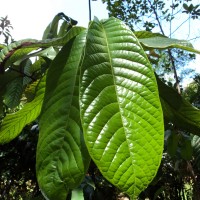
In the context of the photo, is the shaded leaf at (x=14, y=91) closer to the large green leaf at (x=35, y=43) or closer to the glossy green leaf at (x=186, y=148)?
the large green leaf at (x=35, y=43)

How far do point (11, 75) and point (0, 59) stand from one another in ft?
0.70

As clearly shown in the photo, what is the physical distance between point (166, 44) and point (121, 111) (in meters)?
0.15

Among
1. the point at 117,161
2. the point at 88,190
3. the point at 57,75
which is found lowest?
the point at 88,190

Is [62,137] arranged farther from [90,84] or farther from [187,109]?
[187,109]

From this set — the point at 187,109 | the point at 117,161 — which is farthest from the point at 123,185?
the point at 187,109

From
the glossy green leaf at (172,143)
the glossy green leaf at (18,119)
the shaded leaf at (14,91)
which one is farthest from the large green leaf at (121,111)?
the glossy green leaf at (172,143)

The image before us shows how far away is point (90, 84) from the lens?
1.14ft

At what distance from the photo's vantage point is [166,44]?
43 centimetres

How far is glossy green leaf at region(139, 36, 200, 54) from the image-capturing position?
415mm

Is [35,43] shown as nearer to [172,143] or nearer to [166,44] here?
[166,44]

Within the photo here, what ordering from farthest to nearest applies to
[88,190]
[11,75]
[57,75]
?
[88,190] → [11,75] → [57,75]

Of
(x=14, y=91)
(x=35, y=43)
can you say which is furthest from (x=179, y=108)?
(x=14, y=91)

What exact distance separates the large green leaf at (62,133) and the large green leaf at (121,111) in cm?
5

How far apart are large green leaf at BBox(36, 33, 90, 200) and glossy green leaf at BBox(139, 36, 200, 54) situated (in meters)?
0.10
